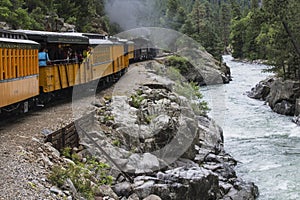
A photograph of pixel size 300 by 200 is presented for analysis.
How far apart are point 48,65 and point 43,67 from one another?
360 mm

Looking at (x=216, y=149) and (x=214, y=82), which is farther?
(x=214, y=82)

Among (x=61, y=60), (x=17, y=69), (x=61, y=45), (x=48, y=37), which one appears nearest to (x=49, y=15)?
(x=61, y=45)

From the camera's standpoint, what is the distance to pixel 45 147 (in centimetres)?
1098

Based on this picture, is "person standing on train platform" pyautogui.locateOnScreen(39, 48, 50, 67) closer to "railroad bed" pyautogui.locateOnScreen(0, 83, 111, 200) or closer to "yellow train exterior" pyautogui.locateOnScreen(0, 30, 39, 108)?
"yellow train exterior" pyautogui.locateOnScreen(0, 30, 39, 108)

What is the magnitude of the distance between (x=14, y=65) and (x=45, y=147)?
304 cm

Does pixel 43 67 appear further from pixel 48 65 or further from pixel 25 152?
pixel 25 152

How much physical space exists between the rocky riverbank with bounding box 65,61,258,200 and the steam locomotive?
204cm

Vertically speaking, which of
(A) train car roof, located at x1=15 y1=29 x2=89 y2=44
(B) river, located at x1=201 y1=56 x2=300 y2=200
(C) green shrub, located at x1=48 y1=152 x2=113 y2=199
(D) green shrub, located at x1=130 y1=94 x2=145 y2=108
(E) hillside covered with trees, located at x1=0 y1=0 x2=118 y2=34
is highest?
(E) hillside covered with trees, located at x1=0 y1=0 x2=118 y2=34

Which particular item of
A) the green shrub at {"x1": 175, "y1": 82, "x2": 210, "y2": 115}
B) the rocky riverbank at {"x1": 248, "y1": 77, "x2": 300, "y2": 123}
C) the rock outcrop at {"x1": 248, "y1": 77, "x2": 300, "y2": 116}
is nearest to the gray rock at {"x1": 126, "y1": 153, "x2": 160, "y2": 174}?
the green shrub at {"x1": 175, "y1": 82, "x2": 210, "y2": 115}

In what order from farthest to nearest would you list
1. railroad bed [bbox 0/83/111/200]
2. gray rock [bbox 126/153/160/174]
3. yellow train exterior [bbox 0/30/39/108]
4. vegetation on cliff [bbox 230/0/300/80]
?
vegetation on cliff [bbox 230/0/300/80]
gray rock [bbox 126/153/160/174]
yellow train exterior [bbox 0/30/39/108]
railroad bed [bbox 0/83/111/200]

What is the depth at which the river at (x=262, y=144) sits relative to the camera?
1561cm

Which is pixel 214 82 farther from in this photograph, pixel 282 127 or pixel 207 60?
pixel 282 127

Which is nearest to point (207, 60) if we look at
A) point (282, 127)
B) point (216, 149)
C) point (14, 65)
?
point (282, 127)

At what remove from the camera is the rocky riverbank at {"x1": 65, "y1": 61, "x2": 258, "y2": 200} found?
12.1 m
